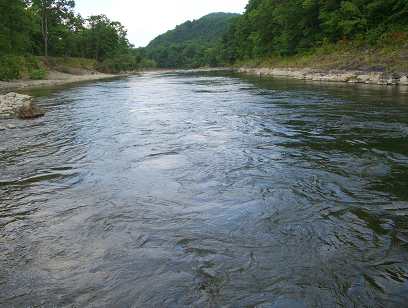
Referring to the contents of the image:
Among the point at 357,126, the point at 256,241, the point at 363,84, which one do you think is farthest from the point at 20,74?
the point at 256,241

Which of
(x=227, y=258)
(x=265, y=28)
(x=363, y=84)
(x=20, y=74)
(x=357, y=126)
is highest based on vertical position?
(x=265, y=28)

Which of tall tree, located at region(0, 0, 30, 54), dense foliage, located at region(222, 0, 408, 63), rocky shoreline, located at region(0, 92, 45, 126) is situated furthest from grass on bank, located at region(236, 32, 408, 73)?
tall tree, located at region(0, 0, 30, 54)

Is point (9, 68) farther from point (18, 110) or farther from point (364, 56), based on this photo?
point (364, 56)

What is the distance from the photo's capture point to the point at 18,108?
1451 cm

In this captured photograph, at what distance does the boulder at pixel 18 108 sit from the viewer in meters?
13.8

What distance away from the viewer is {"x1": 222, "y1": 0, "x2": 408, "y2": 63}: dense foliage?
28219 millimetres

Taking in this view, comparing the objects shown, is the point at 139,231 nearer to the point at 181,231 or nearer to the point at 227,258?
the point at 181,231

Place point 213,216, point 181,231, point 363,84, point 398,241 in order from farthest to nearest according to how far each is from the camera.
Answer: point 363,84 → point 213,216 → point 181,231 → point 398,241

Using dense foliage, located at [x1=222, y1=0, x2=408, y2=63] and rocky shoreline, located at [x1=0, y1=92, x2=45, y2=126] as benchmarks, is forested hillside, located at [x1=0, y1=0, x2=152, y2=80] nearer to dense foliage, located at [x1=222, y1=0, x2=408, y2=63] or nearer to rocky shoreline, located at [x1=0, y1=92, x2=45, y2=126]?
rocky shoreline, located at [x1=0, y1=92, x2=45, y2=126]

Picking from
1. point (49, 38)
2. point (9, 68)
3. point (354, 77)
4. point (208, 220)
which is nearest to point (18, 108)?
point (208, 220)

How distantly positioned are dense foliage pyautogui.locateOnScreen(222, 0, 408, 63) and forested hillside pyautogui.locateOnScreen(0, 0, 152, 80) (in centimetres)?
3201

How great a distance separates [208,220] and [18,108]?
12994mm

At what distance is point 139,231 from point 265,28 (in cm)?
5866

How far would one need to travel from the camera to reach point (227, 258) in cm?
378
